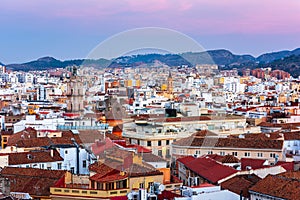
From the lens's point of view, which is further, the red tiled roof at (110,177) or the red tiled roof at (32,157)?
A: the red tiled roof at (32,157)

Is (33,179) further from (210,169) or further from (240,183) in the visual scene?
(240,183)

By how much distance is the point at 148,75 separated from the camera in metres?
36.5

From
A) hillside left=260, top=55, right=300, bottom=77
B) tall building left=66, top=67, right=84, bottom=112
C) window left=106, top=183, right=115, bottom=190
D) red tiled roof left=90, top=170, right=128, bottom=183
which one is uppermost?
hillside left=260, top=55, right=300, bottom=77

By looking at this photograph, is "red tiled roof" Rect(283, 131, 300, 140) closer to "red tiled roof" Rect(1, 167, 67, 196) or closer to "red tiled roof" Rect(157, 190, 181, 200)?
"red tiled roof" Rect(1, 167, 67, 196)

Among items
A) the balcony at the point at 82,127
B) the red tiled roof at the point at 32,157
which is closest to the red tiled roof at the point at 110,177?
the red tiled roof at the point at 32,157

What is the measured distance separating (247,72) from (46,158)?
4086 inches

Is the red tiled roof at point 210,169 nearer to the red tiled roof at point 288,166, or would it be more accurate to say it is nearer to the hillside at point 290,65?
the red tiled roof at point 288,166

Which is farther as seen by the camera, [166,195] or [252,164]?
[252,164]

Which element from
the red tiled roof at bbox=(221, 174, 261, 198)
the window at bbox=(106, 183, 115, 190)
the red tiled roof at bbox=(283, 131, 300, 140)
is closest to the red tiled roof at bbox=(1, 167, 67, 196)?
the window at bbox=(106, 183, 115, 190)

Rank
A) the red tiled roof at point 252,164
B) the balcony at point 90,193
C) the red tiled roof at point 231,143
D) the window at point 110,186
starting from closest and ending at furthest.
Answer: the balcony at point 90,193
the window at point 110,186
the red tiled roof at point 252,164
the red tiled roof at point 231,143

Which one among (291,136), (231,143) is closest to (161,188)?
(231,143)

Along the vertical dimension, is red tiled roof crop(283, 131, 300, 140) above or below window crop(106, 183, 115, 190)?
below

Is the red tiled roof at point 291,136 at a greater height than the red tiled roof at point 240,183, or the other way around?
the red tiled roof at point 291,136

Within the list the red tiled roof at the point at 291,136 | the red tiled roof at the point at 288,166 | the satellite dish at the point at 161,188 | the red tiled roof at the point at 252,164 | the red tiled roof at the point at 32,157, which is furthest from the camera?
the red tiled roof at the point at 291,136
